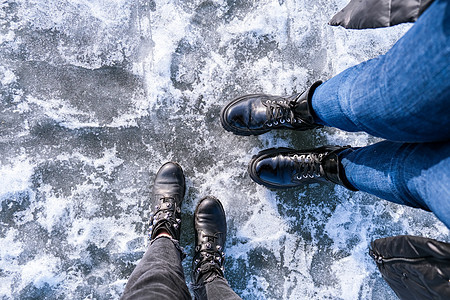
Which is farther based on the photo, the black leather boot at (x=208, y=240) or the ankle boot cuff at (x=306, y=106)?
the black leather boot at (x=208, y=240)

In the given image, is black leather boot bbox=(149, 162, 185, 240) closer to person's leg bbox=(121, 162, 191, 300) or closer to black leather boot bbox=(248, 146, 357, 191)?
person's leg bbox=(121, 162, 191, 300)

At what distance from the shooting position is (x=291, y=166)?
1242 mm

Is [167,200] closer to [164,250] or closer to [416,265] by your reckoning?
[164,250]

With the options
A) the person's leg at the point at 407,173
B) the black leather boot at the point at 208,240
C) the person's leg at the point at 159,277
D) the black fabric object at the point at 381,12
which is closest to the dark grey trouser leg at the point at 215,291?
the black leather boot at the point at 208,240

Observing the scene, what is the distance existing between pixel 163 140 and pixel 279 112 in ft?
1.86

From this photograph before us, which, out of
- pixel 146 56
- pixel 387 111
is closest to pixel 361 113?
pixel 387 111

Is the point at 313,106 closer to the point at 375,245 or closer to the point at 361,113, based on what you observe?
the point at 361,113

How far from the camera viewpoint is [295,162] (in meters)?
1.24

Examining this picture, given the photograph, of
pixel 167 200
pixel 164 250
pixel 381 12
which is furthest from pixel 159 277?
pixel 381 12

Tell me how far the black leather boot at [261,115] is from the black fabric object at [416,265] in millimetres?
536

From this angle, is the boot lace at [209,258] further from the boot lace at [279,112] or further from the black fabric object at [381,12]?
the black fabric object at [381,12]

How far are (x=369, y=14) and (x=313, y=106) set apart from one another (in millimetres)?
356

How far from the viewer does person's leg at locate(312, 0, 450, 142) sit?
1.89ft

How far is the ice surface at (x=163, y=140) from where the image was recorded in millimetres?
1326
